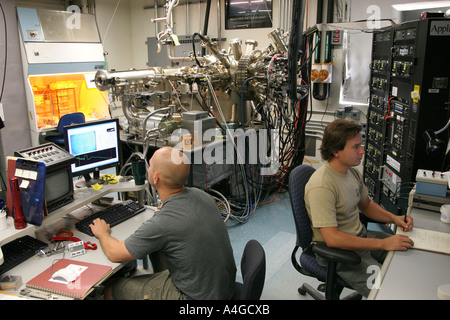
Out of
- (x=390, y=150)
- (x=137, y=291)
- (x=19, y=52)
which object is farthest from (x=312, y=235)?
(x=19, y=52)

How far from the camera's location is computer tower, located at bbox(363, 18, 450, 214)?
237cm

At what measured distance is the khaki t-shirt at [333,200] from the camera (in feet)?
5.58

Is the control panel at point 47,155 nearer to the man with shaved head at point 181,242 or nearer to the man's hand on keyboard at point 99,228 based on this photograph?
the man's hand on keyboard at point 99,228

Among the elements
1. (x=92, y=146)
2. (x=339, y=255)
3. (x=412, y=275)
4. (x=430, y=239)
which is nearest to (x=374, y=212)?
(x=430, y=239)

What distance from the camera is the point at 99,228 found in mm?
1837

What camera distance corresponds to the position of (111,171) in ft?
15.8

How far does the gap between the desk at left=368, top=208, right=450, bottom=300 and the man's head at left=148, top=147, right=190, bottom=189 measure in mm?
868

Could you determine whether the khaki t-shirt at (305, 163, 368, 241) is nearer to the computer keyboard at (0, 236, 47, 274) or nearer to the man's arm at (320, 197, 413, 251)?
the man's arm at (320, 197, 413, 251)

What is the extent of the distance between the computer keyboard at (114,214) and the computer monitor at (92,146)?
236mm

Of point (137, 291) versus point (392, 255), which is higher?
point (392, 255)

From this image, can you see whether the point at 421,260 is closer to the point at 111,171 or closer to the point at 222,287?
the point at 222,287

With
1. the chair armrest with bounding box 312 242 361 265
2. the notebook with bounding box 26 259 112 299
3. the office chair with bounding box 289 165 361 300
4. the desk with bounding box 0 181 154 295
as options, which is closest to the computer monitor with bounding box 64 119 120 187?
the desk with bounding box 0 181 154 295

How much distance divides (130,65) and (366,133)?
14.5ft

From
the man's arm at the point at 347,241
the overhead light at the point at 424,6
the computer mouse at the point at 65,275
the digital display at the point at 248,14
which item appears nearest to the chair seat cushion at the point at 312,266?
the man's arm at the point at 347,241
